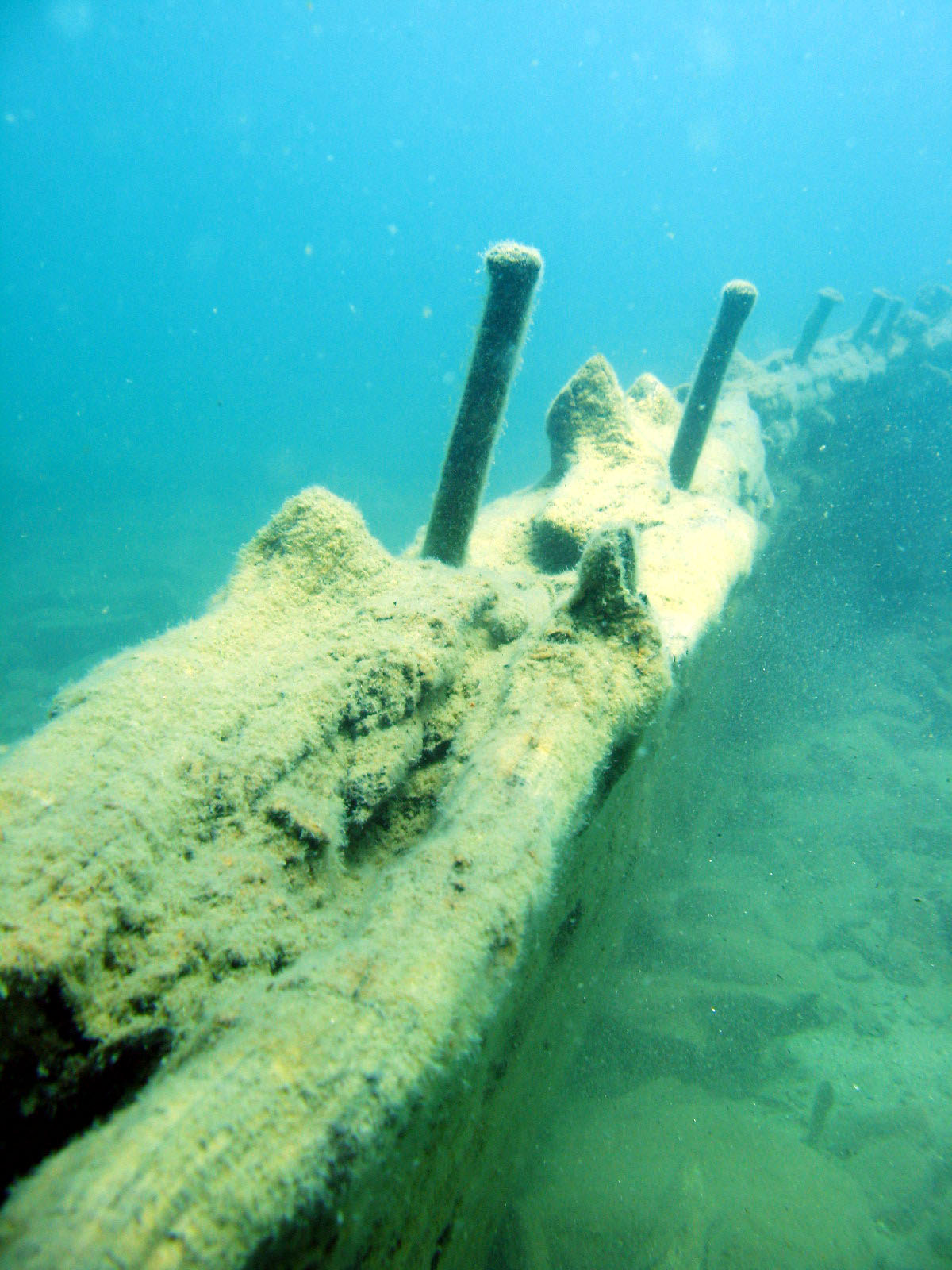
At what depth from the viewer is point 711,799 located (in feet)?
25.6

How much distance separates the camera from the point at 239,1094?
3.67ft

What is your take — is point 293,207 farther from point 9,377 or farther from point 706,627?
point 706,627

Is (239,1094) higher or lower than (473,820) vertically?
lower

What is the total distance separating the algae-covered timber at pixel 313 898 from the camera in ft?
3.56

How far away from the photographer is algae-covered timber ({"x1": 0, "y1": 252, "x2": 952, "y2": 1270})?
42.8 inches

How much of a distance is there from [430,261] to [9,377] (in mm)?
88113

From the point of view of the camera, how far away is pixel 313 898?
192 centimetres

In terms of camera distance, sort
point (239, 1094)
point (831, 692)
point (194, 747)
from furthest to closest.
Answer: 1. point (831, 692)
2. point (194, 747)
3. point (239, 1094)

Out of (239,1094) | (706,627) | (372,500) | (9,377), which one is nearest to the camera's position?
(239,1094)

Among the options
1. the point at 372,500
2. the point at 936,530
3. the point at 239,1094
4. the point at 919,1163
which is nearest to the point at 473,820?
the point at 239,1094

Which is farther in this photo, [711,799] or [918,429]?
[918,429]

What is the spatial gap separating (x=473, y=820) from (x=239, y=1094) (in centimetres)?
83

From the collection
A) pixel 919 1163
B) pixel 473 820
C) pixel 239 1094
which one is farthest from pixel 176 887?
pixel 919 1163

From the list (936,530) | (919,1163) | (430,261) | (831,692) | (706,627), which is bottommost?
(919,1163)
